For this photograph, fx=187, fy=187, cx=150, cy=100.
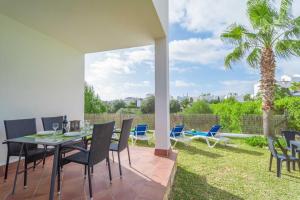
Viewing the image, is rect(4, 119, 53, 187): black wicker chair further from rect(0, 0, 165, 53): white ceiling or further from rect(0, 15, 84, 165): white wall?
rect(0, 0, 165, 53): white ceiling

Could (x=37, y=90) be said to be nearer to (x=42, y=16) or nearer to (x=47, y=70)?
(x=47, y=70)

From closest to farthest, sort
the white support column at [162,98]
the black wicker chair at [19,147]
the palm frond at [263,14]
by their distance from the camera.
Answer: the black wicker chair at [19,147]
the white support column at [162,98]
the palm frond at [263,14]

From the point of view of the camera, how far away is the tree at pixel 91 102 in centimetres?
985

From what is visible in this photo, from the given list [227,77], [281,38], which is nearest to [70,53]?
[281,38]

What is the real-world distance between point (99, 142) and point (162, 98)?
91.5 inches

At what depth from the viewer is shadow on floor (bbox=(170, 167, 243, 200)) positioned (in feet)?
9.95

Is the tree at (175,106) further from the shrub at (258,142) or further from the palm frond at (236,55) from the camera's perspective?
the shrub at (258,142)

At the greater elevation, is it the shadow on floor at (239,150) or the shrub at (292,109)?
the shrub at (292,109)

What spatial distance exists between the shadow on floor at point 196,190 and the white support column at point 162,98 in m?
0.82

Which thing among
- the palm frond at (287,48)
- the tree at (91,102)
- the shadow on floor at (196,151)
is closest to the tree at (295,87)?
the palm frond at (287,48)

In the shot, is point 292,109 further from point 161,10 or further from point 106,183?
point 106,183

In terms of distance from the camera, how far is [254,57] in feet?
23.1

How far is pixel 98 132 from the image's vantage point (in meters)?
2.36

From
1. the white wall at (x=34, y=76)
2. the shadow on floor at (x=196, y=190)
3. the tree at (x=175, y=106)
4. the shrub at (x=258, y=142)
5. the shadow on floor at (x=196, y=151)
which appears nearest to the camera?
the shadow on floor at (x=196, y=190)
